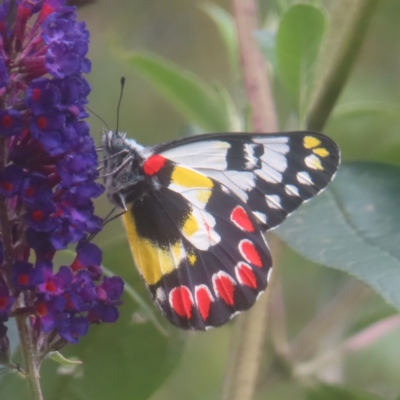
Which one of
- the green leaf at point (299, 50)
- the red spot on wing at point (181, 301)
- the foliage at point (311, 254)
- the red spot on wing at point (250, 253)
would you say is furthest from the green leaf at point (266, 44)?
the red spot on wing at point (181, 301)

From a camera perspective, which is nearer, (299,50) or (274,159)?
(299,50)

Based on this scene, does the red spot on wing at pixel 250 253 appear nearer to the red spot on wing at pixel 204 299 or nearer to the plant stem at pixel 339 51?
the red spot on wing at pixel 204 299

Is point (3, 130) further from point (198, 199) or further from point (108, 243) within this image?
point (198, 199)

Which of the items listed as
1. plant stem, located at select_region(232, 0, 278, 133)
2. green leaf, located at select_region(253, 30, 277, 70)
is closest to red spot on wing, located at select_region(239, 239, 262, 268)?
plant stem, located at select_region(232, 0, 278, 133)

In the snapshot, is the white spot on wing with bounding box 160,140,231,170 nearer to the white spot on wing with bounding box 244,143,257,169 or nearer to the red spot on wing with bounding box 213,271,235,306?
the white spot on wing with bounding box 244,143,257,169

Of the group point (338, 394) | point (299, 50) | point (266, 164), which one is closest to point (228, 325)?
point (338, 394)

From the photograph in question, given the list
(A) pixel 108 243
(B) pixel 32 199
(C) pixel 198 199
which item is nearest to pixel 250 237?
(C) pixel 198 199

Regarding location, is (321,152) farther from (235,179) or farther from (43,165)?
(43,165)
